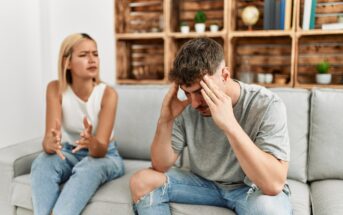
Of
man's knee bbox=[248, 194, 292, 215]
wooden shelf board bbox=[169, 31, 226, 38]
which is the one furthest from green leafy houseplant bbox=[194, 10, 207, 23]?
man's knee bbox=[248, 194, 292, 215]

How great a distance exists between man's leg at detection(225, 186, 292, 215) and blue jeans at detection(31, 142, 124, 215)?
1.92 ft

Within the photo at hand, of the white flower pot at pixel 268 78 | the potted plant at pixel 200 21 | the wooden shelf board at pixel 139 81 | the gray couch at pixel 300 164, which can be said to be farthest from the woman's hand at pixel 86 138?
the white flower pot at pixel 268 78

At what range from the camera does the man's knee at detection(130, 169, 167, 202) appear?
1507 millimetres

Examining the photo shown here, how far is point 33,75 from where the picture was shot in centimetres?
283

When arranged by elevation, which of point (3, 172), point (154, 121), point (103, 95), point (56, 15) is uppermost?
point (56, 15)

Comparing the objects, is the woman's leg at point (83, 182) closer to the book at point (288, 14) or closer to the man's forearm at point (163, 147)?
the man's forearm at point (163, 147)

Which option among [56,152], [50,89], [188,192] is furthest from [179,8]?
[188,192]

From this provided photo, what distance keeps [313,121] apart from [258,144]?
64cm

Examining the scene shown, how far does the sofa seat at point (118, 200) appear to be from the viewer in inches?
59.3

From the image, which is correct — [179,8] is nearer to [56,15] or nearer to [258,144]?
[56,15]

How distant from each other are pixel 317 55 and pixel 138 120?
125cm

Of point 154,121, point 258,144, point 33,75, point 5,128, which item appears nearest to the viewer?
point 258,144

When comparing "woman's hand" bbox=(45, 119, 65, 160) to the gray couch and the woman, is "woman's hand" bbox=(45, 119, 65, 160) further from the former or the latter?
the gray couch

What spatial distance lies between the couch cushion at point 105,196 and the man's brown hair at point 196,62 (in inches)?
22.8
